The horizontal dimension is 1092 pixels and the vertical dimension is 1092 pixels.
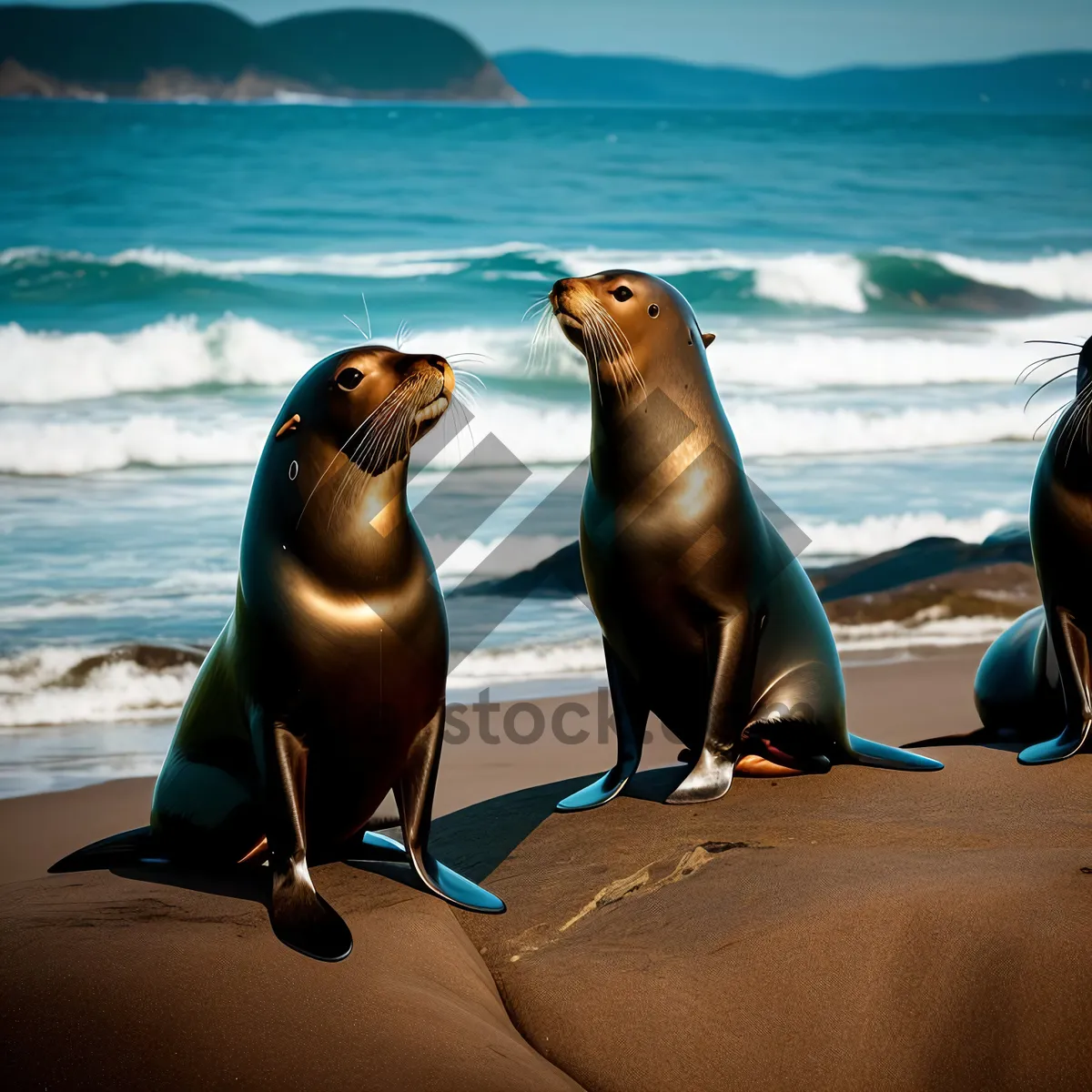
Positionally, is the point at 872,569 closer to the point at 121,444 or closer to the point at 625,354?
the point at 625,354

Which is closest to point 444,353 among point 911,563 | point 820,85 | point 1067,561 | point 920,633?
point 911,563

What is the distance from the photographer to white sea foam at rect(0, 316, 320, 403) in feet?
51.3

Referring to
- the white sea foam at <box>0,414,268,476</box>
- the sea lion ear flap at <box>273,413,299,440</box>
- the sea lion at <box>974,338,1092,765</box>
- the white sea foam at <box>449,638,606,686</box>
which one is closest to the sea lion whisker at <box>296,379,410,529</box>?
the sea lion ear flap at <box>273,413,299,440</box>

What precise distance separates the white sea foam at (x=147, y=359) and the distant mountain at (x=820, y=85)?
12.6m

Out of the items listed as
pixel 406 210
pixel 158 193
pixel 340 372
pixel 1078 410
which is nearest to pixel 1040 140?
pixel 406 210

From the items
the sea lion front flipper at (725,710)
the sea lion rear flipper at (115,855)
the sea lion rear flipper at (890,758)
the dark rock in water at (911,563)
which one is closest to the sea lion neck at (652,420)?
the sea lion front flipper at (725,710)

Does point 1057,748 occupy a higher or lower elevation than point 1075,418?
lower

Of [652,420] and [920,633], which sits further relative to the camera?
[920,633]

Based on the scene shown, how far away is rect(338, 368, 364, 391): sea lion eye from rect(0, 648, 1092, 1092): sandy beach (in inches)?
47.3

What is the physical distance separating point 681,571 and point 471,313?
1488 cm

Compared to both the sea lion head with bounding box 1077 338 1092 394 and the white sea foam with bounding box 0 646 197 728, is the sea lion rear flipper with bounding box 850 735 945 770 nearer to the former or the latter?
the sea lion head with bounding box 1077 338 1092 394

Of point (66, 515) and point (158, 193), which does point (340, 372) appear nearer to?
point (66, 515)

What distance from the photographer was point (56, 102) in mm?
26672

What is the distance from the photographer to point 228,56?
28.1 m
